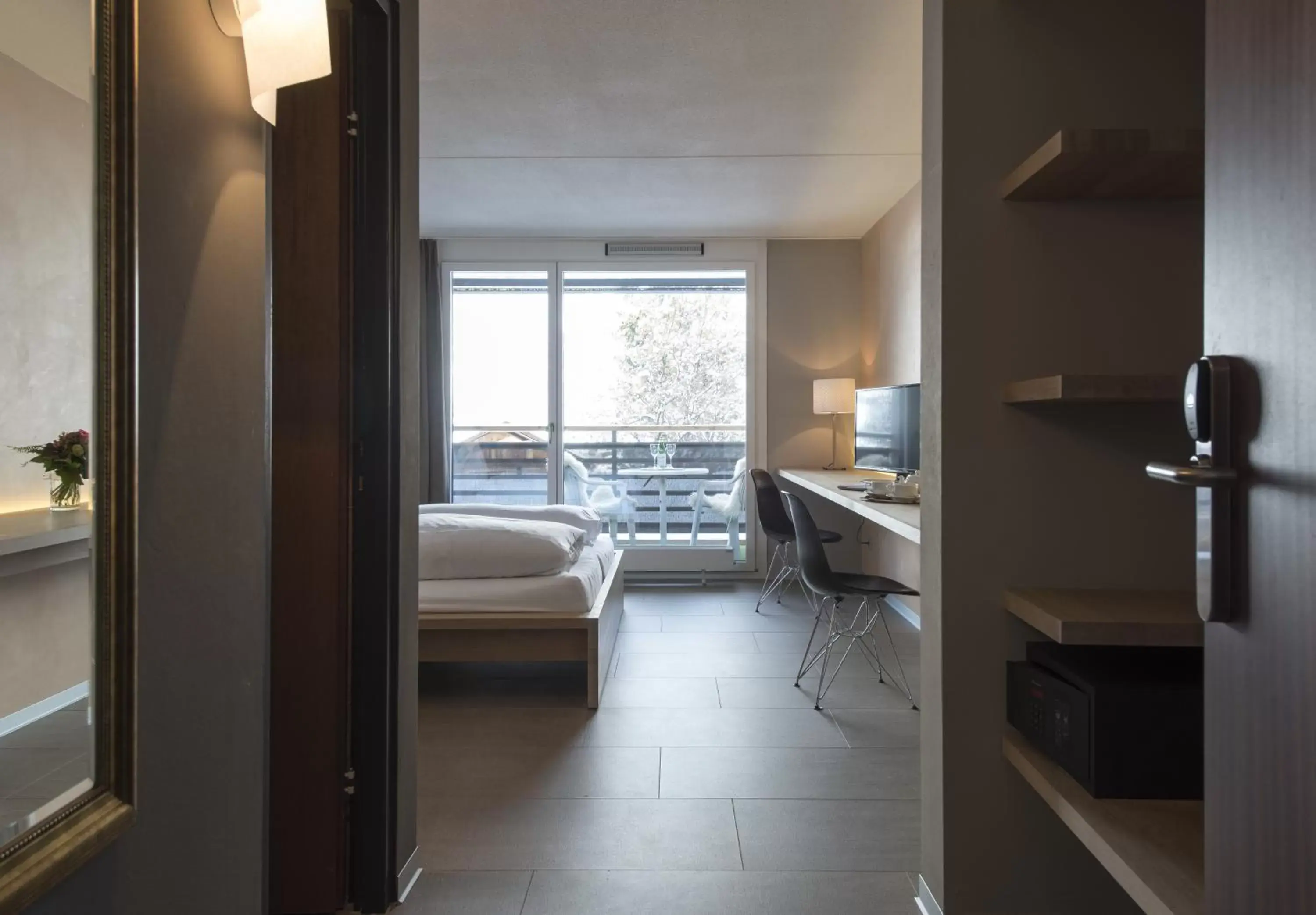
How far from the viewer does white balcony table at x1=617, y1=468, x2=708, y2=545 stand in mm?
6199

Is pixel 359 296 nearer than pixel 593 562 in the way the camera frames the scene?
Yes

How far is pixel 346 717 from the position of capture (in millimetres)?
1802

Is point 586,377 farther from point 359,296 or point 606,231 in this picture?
point 359,296

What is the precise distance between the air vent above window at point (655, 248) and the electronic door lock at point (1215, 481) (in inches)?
210

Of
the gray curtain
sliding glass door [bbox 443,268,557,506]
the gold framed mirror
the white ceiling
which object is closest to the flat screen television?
the white ceiling


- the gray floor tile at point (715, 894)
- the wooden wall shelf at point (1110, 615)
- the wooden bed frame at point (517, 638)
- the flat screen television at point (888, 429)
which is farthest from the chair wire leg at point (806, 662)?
the wooden wall shelf at point (1110, 615)

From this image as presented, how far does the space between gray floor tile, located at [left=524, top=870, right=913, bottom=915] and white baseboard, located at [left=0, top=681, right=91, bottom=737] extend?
128 cm

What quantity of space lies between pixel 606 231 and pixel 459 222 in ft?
3.39

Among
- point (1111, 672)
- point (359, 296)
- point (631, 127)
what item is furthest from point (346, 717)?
point (631, 127)

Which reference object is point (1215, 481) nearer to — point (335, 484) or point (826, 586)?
point (335, 484)

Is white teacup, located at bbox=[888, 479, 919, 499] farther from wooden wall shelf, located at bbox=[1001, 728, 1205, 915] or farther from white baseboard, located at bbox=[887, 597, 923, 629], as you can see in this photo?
wooden wall shelf, located at bbox=[1001, 728, 1205, 915]

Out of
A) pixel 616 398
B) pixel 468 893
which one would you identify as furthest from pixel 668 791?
pixel 616 398

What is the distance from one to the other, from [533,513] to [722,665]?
1.28m

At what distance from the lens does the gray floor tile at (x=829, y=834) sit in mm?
2027
